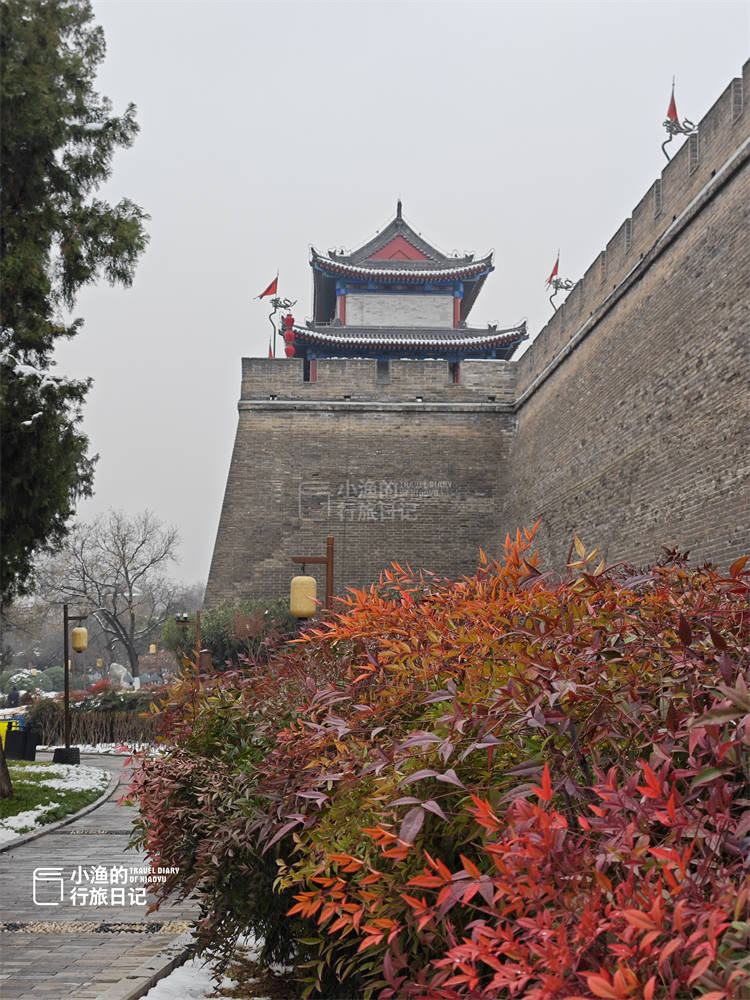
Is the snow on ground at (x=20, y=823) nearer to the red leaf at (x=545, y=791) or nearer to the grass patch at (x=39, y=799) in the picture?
the grass patch at (x=39, y=799)

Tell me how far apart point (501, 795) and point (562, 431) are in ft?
57.9

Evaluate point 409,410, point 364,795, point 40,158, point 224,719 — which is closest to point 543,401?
point 409,410

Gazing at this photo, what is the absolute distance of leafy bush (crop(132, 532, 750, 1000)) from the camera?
5.06ft

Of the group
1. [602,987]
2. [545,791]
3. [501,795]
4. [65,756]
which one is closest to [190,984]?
[501,795]

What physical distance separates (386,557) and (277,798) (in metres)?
21.1

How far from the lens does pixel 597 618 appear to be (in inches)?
96.7

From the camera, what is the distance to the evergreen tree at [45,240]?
937 centimetres

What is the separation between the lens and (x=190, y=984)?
12.3 ft

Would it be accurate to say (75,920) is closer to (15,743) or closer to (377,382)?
(15,743)

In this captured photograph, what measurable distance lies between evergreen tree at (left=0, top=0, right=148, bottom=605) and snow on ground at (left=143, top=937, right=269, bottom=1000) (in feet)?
21.4

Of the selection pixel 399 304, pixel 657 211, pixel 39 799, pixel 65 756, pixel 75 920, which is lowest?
pixel 65 756

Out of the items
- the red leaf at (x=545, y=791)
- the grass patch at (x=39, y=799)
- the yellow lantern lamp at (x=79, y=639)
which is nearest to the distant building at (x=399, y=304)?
the yellow lantern lamp at (x=79, y=639)

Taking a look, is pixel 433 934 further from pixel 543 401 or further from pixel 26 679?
pixel 26 679

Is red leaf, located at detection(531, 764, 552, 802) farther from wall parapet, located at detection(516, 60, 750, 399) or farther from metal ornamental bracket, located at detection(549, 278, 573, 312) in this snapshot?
metal ornamental bracket, located at detection(549, 278, 573, 312)
